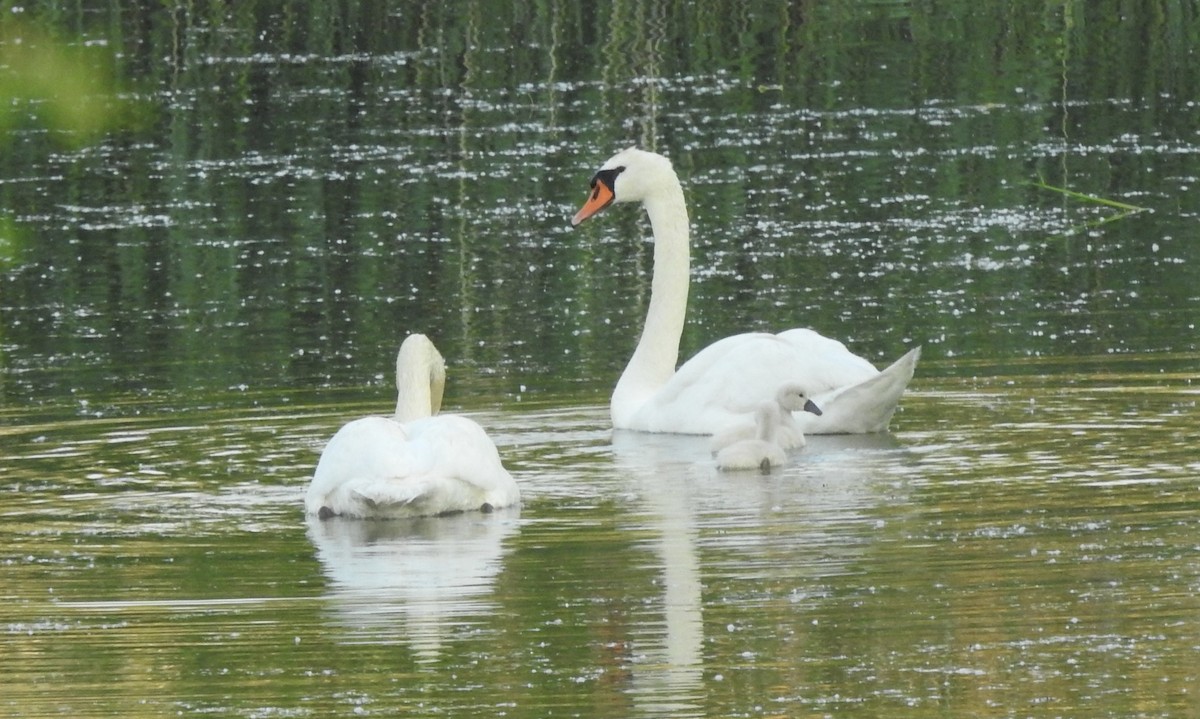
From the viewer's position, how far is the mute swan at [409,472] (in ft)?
30.8

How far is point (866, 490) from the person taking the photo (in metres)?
9.69

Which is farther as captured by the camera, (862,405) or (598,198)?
(598,198)

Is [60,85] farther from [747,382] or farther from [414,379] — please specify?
[747,382]

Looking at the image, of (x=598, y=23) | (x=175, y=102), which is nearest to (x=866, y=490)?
(x=175, y=102)

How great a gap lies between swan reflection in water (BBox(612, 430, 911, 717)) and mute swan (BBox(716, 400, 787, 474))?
0.07m

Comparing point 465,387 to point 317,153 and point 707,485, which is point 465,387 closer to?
point 707,485

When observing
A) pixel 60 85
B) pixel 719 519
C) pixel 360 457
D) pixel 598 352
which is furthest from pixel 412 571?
pixel 598 352

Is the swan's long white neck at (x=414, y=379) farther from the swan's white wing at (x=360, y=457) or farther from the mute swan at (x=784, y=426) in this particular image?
the mute swan at (x=784, y=426)

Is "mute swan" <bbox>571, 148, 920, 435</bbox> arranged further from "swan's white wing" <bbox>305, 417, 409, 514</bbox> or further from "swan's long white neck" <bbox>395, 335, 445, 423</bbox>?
"swan's white wing" <bbox>305, 417, 409, 514</bbox>

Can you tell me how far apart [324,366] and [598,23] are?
13794mm

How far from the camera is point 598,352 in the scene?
46.6 feet

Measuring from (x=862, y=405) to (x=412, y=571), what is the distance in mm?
3199

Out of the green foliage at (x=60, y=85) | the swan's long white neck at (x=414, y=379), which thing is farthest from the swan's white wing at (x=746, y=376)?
the green foliage at (x=60, y=85)

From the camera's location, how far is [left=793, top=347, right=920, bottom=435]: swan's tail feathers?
35.8ft
